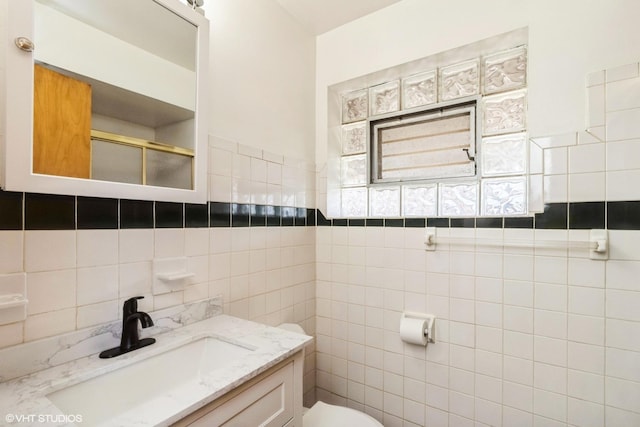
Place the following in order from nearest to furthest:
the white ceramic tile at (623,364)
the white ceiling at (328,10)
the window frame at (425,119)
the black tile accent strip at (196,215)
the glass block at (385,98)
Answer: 1. the white ceramic tile at (623,364)
2. the black tile accent strip at (196,215)
3. the window frame at (425,119)
4. the white ceiling at (328,10)
5. the glass block at (385,98)

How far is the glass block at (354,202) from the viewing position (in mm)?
1905

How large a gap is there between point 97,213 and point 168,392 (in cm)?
61

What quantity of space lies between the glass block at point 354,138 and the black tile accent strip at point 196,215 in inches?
41.3

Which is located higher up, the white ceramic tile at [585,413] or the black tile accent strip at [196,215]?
the black tile accent strip at [196,215]

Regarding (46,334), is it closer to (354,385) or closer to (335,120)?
(354,385)

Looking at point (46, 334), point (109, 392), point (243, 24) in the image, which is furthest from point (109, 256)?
point (243, 24)

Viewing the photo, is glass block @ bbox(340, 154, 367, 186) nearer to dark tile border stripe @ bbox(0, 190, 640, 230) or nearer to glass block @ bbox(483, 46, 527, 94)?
dark tile border stripe @ bbox(0, 190, 640, 230)

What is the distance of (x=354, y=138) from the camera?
200cm

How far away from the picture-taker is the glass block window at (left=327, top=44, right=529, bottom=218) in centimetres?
149

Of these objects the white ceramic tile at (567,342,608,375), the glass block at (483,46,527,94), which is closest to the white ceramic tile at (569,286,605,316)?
the white ceramic tile at (567,342,608,375)

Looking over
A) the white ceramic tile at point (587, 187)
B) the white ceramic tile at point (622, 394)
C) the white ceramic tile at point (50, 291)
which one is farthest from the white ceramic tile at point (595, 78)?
the white ceramic tile at point (50, 291)

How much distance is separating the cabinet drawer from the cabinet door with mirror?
0.73 metres

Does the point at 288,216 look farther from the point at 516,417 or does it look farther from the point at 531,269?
the point at 516,417

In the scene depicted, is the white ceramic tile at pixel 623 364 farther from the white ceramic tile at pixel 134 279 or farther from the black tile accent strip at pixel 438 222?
the white ceramic tile at pixel 134 279
